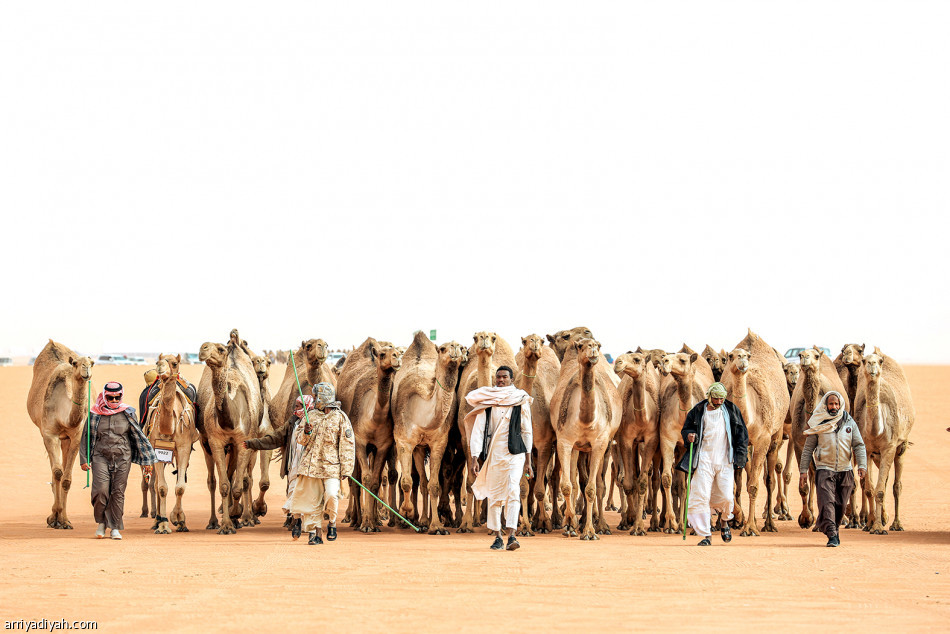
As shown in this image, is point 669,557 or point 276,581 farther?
point 669,557

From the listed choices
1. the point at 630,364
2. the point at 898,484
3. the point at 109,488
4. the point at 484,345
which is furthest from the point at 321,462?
the point at 898,484

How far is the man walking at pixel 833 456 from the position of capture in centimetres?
1348

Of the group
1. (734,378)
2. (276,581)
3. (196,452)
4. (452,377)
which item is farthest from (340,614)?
(196,452)

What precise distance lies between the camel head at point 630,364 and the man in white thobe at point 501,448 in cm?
212

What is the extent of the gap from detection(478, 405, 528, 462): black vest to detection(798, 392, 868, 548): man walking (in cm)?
380

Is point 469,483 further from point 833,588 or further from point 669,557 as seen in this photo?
point 833,588

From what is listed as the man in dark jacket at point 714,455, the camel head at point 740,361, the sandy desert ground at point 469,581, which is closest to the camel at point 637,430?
the sandy desert ground at point 469,581

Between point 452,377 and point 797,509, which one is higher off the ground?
point 452,377

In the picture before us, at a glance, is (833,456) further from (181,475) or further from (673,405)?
(181,475)

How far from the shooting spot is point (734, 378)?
48.0 feet

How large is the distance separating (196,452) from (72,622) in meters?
26.0

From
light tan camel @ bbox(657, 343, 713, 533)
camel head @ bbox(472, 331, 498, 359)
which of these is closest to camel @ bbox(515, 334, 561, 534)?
camel head @ bbox(472, 331, 498, 359)

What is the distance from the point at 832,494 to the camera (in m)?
13.5

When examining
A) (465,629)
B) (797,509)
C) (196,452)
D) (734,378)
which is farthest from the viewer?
(196,452)
